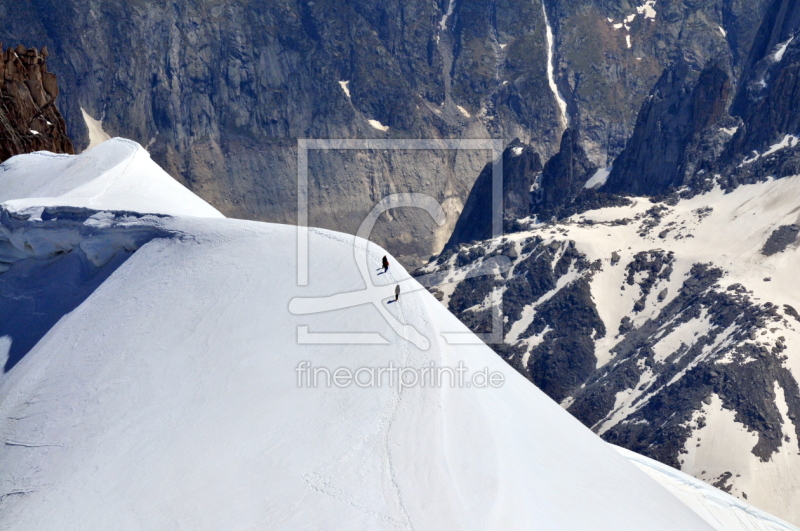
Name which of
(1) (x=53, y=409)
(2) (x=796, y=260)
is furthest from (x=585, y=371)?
(1) (x=53, y=409)

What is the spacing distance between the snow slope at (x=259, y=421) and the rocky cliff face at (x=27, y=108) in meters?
35.7

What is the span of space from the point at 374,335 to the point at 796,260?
4559 inches

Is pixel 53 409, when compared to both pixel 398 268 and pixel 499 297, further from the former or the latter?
pixel 499 297

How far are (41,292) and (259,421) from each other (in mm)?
15146

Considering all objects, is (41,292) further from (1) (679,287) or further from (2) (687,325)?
(1) (679,287)

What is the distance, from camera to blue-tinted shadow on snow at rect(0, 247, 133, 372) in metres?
39.9

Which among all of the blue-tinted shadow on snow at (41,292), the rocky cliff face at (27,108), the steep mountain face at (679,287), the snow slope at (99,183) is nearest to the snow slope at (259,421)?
the blue-tinted shadow on snow at (41,292)

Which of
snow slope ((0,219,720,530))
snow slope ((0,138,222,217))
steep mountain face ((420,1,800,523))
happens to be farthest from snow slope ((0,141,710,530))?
steep mountain face ((420,1,800,523))

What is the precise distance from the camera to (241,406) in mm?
32500

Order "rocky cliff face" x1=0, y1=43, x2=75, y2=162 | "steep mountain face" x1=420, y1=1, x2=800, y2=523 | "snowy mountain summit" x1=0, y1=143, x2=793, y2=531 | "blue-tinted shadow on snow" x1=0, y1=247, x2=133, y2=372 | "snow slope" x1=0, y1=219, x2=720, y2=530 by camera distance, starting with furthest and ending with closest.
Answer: "steep mountain face" x1=420, y1=1, x2=800, y2=523 → "rocky cliff face" x1=0, y1=43, x2=75, y2=162 → "blue-tinted shadow on snow" x1=0, y1=247, x2=133, y2=372 → "snowy mountain summit" x1=0, y1=143, x2=793, y2=531 → "snow slope" x1=0, y1=219, x2=720, y2=530

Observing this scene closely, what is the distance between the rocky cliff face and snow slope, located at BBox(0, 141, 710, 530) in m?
35.7

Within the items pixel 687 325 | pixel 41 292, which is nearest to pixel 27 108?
pixel 41 292

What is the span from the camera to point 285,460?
30.2 m

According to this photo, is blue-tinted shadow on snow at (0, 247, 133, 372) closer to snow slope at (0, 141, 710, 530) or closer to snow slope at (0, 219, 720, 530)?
snow slope at (0, 141, 710, 530)
